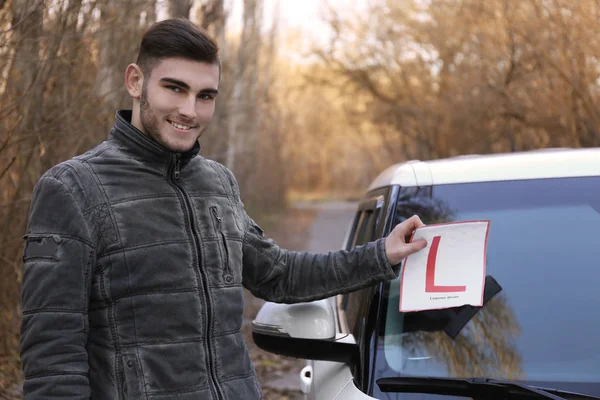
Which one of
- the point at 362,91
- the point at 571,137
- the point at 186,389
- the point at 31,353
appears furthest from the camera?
the point at 362,91

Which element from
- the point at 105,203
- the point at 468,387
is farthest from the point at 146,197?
the point at 468,387

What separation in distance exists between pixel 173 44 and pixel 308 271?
0.91 meters

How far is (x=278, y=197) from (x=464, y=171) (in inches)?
1121

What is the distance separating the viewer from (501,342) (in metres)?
2.26

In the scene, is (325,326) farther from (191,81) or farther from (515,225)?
(191,81)

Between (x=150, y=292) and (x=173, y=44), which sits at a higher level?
(x=173, y=44)

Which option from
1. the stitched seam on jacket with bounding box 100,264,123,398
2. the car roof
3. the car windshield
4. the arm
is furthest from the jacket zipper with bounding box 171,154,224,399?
the car roof

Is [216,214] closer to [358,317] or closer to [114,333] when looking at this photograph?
[114,333]

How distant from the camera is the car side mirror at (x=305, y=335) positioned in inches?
93.0

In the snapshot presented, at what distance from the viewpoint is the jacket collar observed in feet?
6.73

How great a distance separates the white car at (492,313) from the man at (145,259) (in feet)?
1.21

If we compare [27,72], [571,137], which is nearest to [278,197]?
[571,137]

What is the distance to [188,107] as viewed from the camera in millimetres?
2062

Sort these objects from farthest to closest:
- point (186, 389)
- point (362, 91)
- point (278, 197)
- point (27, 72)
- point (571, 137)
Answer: point (278, 197) < point (362, 91) < point (571, 137) < point (27, 72) < point (186, 389)
